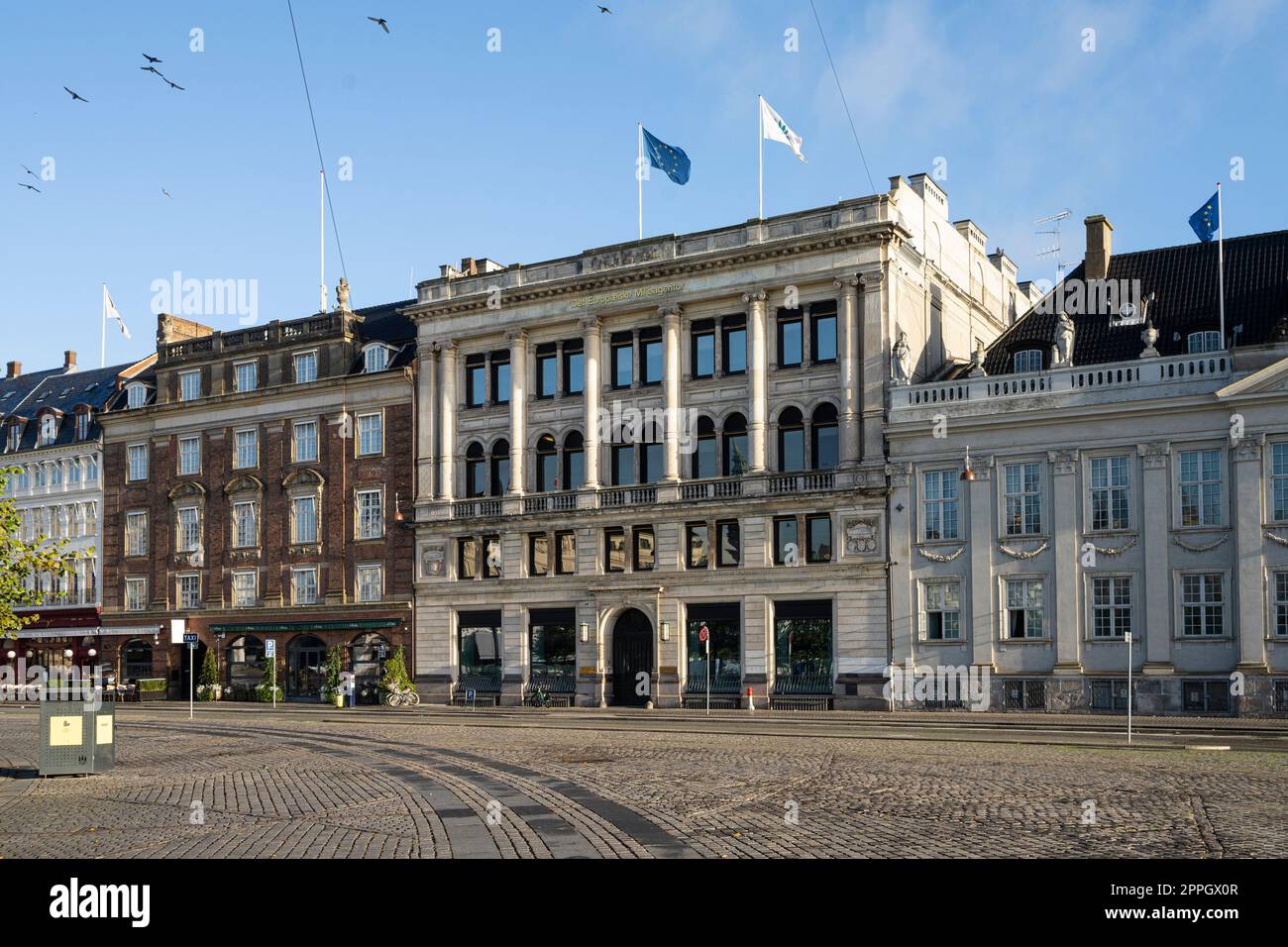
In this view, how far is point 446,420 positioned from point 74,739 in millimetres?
38693

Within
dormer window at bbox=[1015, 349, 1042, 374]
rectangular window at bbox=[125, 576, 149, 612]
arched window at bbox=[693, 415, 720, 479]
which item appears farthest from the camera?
rectangular window at bbox=[125, 576, 149, 612]

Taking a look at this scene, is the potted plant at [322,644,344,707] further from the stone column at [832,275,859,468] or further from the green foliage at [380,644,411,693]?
the stone column at [832,275,859,468]

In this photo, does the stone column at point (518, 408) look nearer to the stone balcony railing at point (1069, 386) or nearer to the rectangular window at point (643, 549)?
the rectangular window at point (643, 549)

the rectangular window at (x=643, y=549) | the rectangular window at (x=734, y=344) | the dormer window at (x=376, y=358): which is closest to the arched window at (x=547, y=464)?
the rectangular window at (x=643, y=549)

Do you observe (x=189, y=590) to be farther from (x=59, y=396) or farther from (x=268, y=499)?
(x=59, y=396)

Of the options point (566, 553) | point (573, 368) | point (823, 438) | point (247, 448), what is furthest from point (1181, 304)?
point (247, 448)

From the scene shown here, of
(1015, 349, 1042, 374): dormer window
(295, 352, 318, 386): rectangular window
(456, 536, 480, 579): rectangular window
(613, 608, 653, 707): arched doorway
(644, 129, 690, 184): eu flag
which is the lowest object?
(613, 608, 653, 707): arched doorway

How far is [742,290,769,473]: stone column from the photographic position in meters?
53.7

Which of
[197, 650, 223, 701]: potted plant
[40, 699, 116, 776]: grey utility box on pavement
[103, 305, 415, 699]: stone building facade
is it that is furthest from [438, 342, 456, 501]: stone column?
[40, 699, 116, 776]: grey utility box on pavement

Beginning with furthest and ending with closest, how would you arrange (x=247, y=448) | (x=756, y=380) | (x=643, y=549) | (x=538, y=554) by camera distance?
(x=247, y=448)
(x=538, y=554)
(x=643, y=549)
(x=756, y=380)

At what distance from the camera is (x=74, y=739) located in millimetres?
24156

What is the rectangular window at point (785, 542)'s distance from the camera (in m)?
52.6

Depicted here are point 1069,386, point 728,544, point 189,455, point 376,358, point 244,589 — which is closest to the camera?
point 1069,386

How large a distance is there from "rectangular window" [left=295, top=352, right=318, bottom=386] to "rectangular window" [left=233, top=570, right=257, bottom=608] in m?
10.1
